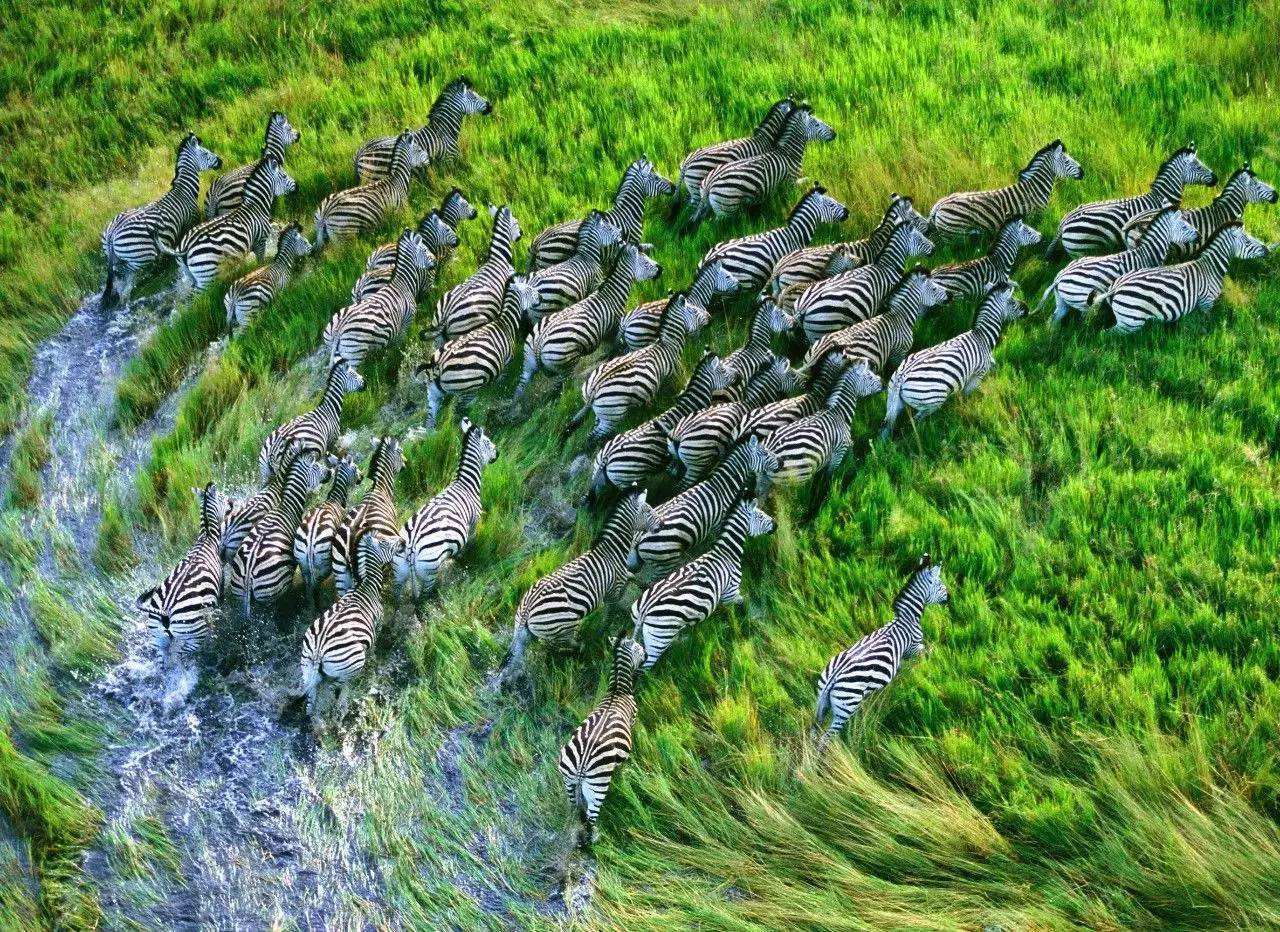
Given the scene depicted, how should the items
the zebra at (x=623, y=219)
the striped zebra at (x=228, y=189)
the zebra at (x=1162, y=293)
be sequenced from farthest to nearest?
the striped zebra at (x=228, y=189), the zebra at (x=623, y=219), the zebra at (x=1162, y=293)

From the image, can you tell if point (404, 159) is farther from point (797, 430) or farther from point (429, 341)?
point (797, 430)

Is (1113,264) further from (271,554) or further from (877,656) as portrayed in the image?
(271,554)

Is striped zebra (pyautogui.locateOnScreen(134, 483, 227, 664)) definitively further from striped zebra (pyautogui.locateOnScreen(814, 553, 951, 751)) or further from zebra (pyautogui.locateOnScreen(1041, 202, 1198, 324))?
zebra (pyautogui.locateOnScreen(1041, 202, 1198, 324))

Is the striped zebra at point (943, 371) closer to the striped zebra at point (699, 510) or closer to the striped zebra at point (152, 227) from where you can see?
the striped zebra at point (699, 510)

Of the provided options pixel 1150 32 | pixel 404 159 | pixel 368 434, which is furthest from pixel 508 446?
pixel 1150 32

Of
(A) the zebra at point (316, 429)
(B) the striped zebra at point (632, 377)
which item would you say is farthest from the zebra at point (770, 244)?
(A) the zebra at point (316, 429)

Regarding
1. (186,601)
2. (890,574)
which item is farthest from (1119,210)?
(186,601)
